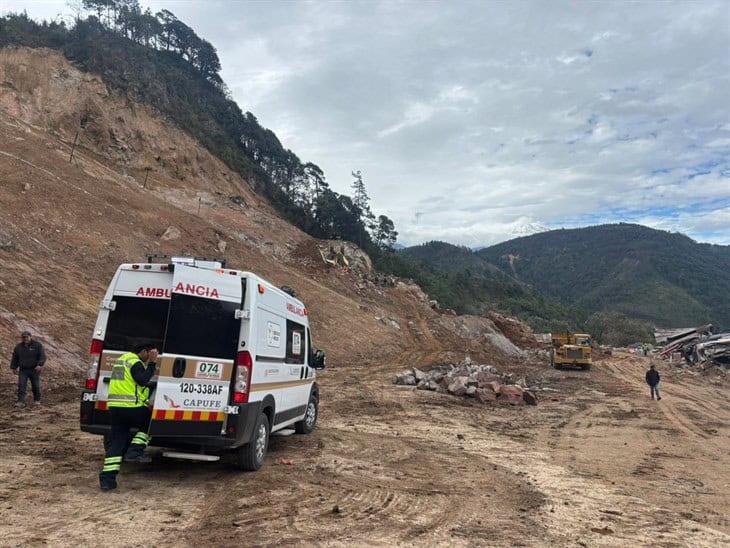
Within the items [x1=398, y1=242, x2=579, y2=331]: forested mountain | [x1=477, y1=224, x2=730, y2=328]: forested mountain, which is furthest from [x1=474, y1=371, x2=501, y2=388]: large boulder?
[x1=477, y1=224, x2=730, y2=328]: forested mountain

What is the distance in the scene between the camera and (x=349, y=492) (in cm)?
666

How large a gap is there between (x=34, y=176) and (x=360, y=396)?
20.4m

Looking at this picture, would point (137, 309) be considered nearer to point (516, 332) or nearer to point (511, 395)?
point (511, 395)

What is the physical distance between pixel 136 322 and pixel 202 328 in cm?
124

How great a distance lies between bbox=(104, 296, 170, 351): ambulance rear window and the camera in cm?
727

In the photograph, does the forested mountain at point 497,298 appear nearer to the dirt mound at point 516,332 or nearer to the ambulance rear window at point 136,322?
the dirt mound at point 516,332

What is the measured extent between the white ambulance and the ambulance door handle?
1 centimetres

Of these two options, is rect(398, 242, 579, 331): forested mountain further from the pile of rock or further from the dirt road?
the dirt road

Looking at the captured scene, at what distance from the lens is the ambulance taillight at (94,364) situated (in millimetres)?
6996

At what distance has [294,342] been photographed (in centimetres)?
895

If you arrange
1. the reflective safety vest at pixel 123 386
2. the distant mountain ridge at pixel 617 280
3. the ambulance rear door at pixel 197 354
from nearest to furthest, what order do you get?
1. the reflective safety vest at pixel 123 386
2. the ambulance rear door at pixel 197 354
3. the distant mountain ridge at pixel 617 280

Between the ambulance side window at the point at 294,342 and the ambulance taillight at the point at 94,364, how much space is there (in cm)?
274

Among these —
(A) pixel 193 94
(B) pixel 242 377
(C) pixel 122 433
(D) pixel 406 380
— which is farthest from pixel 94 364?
(A) pixel 193 94

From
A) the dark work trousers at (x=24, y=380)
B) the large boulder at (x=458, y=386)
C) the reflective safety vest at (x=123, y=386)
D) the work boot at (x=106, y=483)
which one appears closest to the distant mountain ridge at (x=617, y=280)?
the large boulder at (x=458, y=386)
